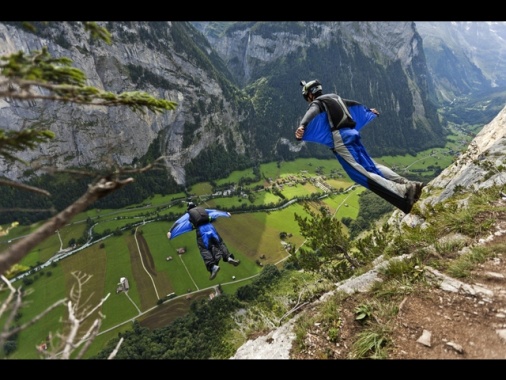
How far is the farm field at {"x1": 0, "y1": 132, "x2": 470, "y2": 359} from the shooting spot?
5675cm

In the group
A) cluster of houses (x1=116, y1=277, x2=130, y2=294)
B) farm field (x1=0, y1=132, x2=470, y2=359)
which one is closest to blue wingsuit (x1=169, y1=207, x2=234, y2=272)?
farm field (x1=0, y1=132, x2=470, y2=359)

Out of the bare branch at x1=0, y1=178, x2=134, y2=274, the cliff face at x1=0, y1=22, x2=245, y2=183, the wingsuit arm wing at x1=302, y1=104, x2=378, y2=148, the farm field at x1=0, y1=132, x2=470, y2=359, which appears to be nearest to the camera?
the bare branch at x1=0, y1=178, x2=134, y2=274

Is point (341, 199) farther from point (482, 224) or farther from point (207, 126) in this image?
point (482, 224)

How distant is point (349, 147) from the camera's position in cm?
709

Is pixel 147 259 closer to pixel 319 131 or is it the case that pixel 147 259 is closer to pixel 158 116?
pixel 319 131

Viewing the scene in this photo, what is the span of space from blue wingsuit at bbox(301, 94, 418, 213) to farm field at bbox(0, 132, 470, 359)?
29272mm

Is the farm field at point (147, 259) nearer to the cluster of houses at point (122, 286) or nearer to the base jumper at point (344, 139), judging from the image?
the cluster of houses at point (122, 286)

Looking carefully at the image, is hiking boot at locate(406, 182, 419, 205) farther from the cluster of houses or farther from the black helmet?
the cluster of houses

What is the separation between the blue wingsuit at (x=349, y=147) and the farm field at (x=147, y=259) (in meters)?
29.3

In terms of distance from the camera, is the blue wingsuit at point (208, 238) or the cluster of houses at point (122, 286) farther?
the cluster of houses at point (122, 286)

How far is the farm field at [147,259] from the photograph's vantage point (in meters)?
56.8

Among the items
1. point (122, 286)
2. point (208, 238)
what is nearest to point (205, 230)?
point (208, 238)

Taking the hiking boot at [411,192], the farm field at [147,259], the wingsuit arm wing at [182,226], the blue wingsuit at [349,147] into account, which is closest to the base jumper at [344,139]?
the blue wingsuit at [349,147]

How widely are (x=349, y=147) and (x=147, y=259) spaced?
241 ft
